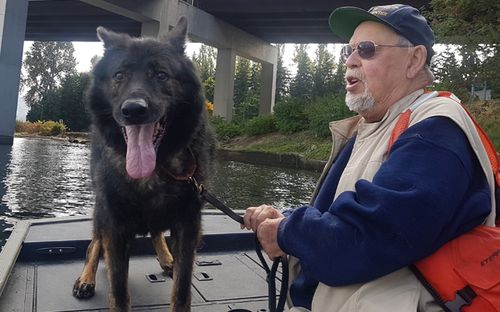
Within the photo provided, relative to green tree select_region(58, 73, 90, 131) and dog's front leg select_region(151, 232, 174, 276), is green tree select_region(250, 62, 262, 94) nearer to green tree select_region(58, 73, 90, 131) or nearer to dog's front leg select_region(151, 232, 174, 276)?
green tree select_region(58, 73, 90, 131)

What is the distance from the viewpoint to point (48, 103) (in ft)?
189

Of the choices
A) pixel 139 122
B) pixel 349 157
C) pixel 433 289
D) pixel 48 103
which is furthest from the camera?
pixel 48 103

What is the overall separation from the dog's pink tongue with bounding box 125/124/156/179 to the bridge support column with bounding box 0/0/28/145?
21.2 m

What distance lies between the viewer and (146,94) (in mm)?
2744

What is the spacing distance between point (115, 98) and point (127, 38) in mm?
437

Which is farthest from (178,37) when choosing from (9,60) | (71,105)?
(71,105)

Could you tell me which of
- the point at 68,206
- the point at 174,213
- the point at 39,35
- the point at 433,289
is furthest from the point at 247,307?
the point at 39,35

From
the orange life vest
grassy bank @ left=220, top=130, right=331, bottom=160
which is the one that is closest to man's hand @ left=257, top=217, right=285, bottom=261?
the orange life vest

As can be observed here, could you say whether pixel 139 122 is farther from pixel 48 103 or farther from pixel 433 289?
pixel 48 103

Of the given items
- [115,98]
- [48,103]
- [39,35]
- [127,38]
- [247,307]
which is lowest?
[247,307]

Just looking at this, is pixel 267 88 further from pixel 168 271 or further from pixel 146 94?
pixel 146 94

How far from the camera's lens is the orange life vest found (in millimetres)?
1522

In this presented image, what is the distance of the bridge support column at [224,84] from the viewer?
34978 millimetres

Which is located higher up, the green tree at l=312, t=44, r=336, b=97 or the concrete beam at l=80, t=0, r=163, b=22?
the green tree at l=312, t=44, r=336, b=97
